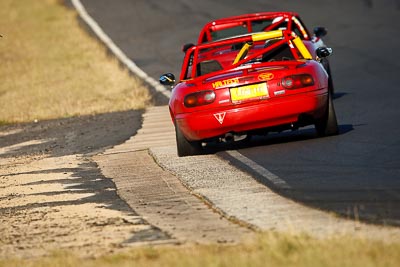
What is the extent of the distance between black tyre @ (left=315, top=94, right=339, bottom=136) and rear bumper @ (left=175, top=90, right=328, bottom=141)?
141 mm

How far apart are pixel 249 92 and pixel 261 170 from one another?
1.51 m

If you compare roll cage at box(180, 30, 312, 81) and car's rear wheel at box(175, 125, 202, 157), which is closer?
car's rear wheel at box(175, 125, 202, 157)

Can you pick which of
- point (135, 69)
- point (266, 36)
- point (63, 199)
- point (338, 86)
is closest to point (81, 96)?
point (135, 69)

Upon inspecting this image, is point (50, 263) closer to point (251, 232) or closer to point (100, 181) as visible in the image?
point (251, 232)

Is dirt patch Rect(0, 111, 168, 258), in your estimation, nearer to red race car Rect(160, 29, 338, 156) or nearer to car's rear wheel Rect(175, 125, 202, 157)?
car's rear wheel Rect(175, 125, 202, 157)

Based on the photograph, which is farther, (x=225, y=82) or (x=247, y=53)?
(x=247, y=53)

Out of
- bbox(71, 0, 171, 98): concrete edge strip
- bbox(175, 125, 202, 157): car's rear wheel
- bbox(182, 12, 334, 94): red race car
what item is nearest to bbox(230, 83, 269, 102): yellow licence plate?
bbox(175, 125, 202, 157): car's rear wheel

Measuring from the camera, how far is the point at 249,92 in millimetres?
11672

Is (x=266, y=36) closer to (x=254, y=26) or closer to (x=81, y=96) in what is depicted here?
(x=254, y=26)

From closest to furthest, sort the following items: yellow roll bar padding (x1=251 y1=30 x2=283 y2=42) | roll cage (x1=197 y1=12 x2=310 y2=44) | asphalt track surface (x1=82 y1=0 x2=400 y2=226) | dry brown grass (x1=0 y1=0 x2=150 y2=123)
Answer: asphalt track surface (x1=82 y1=0 x2=400 y2=226), yellow roll bar padding (x1=251 y1=30 x2=283 y2=42), roll cage (x1=197 y1=12 x2=310 y2=44), dry brown grass (x1=0 y1=0 x2=150 y2=123)

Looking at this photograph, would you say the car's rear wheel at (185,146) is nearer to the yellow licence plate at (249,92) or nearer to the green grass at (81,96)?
the yellow licence plate at (249,92)

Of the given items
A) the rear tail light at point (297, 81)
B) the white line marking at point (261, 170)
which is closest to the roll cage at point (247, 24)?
the rear tail light at point (297, 81)

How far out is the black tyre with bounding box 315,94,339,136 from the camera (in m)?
12.0

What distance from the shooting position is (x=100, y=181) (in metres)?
10.9
